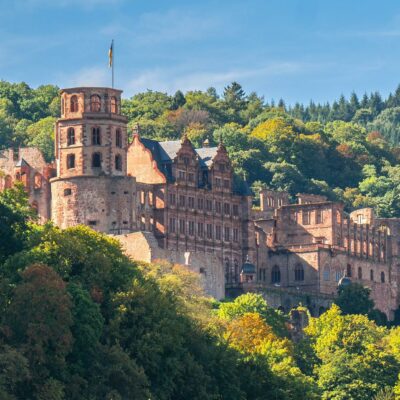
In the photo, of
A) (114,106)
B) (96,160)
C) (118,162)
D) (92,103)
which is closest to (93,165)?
(96,160)

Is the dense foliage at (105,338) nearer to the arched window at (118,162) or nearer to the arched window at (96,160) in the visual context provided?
the arched window at (96,160)

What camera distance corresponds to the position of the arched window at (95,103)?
195125 mm

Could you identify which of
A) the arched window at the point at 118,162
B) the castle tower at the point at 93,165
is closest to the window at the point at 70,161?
the castle tower at the point at 93,165

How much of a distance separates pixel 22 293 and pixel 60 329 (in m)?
2.80

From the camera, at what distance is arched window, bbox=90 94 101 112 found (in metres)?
195

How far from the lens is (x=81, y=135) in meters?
195

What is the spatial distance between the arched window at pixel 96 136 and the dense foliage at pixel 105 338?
36.1 meters

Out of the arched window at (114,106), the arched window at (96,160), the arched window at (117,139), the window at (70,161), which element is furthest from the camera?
the arched window at (114,106)

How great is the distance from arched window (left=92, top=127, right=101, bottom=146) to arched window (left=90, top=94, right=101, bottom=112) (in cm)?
150

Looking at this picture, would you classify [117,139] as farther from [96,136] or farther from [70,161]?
[70,161]

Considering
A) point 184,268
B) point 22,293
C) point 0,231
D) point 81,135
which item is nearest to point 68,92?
point 81,135

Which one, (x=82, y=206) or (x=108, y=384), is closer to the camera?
(x=108, y=384)

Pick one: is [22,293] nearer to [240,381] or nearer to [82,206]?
[240,381]

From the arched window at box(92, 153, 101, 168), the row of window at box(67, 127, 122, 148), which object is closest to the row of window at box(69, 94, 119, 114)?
the row of window at box(67, 127, 122, 148)
